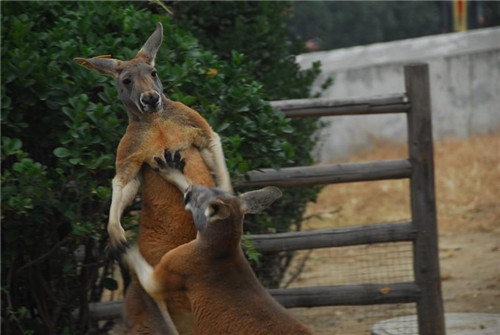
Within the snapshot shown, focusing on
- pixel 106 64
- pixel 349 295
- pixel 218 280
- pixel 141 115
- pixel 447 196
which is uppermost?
pixel 106 64

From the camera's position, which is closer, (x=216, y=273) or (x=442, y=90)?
(x=216, y=273)

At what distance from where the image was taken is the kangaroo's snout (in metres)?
4.61

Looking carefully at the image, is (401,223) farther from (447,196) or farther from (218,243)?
(447,196)

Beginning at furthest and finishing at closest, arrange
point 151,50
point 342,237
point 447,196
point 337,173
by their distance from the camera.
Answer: point 447,196
point 342,237
point 337,173
point 151,50

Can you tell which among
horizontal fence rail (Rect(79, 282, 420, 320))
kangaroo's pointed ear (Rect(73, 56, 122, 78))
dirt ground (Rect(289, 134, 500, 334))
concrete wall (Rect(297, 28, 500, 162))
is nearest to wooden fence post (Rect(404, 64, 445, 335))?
horizontal fence rail (Rect(79, 282, 420, 320))

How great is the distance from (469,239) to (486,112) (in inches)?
142

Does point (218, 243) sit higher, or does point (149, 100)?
point (149, 100)

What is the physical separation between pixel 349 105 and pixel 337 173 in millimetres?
485

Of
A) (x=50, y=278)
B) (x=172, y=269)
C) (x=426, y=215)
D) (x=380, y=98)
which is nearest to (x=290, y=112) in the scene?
(x=380, y=98)

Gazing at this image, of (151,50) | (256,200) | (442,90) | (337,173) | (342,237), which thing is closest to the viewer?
(256,200)

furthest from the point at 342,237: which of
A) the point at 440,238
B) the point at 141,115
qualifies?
the point at 440,238

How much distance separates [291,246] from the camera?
6.95m

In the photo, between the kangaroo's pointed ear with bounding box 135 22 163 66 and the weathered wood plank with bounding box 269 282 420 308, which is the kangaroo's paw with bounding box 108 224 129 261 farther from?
the weathered wood plank with bounding box 269 282 420 308

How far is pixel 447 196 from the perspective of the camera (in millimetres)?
11133
